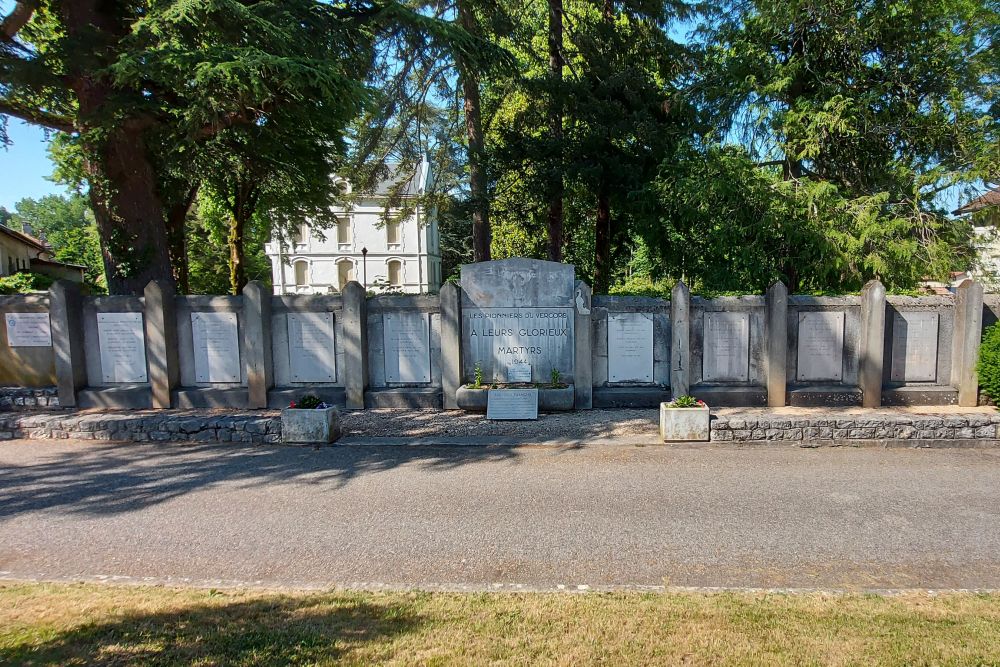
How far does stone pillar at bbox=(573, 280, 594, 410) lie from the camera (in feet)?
35.5

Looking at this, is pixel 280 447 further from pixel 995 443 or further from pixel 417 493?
pixel 995 443

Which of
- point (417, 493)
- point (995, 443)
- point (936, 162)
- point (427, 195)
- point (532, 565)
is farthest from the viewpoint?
point (427, 195)

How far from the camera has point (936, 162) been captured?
14.5m

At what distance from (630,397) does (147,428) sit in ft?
25.5

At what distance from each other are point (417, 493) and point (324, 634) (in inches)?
119

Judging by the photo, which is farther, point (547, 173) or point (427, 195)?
point (427, 195)

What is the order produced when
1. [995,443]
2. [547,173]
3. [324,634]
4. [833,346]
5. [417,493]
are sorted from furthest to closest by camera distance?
1. [547,173]
2. [833,346]
3. [995,443]
4. [417,493]
5. [324,634]

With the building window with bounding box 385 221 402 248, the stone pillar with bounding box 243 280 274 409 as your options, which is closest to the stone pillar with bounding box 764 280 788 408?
the stone pillar with bounding box 243 280 274 409

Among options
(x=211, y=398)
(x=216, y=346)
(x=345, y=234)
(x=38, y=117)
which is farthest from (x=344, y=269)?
(x=211, y=398)

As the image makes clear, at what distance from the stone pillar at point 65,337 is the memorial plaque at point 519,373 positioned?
308 inches

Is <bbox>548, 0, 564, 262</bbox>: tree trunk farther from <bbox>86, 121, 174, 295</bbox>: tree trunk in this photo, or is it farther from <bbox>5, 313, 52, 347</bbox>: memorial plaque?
<bbox>5, 313, 52, 347</bbox>: memorial plaque

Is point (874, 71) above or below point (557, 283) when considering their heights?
above

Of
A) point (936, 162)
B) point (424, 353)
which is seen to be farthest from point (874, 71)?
point (424, 353)

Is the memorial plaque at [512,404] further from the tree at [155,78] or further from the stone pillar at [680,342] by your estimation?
the tree at [155,78]
